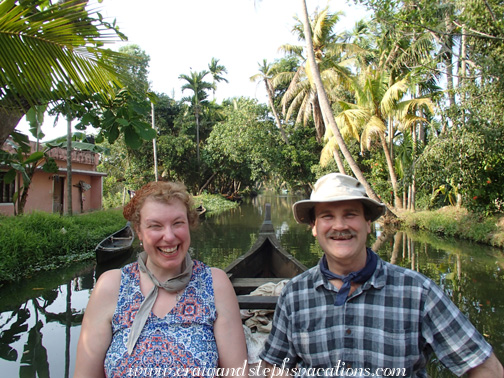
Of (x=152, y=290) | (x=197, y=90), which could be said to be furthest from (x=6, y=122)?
(x=197, y=90)

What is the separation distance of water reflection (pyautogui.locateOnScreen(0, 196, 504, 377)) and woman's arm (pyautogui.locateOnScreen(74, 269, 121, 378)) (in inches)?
118

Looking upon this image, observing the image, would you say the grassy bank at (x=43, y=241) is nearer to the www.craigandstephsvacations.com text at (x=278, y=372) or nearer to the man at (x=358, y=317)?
the www.craigandstephsvacations.com text at (x=278, y=372)

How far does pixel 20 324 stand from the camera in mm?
5625

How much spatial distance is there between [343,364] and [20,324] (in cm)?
582

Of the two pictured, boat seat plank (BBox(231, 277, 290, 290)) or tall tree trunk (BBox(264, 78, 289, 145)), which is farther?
tall tree trunk (BBox(264, 78, 289, 145))

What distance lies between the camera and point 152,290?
70.7 inches

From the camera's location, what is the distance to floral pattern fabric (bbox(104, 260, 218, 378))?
1.66m

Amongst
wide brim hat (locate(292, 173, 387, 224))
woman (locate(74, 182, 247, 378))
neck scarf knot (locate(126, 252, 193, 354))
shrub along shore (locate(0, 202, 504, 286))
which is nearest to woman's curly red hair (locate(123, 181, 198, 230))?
woman (locate(74, 182, 247, 378))

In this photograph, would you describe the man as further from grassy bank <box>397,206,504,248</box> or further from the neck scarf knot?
grassy bank <box>397,206,504,248</box>

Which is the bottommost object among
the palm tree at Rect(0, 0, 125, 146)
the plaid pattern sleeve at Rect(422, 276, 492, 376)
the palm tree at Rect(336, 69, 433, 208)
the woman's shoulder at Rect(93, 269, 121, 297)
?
the plaid pattern sleeve at Rect(422, 276, 492, 376)

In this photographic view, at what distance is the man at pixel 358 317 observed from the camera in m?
1.39

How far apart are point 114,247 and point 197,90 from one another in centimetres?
2227

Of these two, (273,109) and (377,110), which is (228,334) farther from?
(273,109)

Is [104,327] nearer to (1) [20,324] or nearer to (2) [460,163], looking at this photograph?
(1) [20,324]
